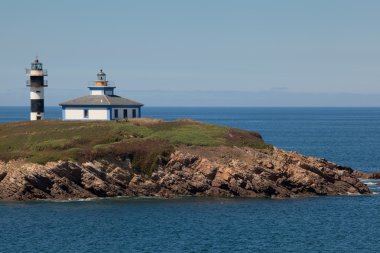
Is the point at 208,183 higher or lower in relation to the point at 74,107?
lower

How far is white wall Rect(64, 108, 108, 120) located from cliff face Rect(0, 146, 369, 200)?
732 inches

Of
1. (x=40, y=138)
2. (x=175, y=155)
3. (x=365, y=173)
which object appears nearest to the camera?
(x=175, y=155)

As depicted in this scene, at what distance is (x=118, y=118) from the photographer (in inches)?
3878

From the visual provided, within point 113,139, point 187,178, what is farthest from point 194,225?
point 113,139

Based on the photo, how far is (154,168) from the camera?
258 feet

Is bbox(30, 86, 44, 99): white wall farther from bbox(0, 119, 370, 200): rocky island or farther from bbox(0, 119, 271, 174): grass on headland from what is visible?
bbox(0, 119, 370, 200): rocky island

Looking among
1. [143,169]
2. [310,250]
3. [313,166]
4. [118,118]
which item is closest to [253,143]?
[313,166]

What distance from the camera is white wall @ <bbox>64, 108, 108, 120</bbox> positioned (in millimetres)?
97250

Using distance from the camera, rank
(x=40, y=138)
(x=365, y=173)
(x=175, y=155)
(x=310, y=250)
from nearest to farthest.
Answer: (x=310, y=250)
(x=175, y=155)
(x=40, y=138)
(x=365, y=173)

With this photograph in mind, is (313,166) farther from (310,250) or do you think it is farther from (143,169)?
(310,250)

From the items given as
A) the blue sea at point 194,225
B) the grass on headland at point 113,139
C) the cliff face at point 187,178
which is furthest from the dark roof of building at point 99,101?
the blue sea at point 194,225

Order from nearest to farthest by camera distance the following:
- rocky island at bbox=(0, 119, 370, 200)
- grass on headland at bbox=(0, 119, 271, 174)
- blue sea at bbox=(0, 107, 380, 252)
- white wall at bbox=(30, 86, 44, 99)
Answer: blue sea at bbox=(0, 107, 380, 252)
rocky island at bbox=(0, 119, 370, 200)
grass on headland at bbox=(0, 119, 271, 174)
white wall at bbox=(30, 86, 44, 99)

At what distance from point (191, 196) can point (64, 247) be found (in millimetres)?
22642

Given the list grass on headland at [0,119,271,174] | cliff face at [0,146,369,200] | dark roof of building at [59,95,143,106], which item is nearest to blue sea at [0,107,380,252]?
cliff face at [0,146,369,200]
